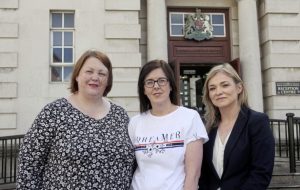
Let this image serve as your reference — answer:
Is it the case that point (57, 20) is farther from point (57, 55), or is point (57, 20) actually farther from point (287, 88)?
point (287, 88)

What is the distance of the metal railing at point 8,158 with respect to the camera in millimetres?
10206

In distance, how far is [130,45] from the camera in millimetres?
12531

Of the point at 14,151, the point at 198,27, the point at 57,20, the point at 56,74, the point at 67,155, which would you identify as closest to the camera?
the point at 67,155

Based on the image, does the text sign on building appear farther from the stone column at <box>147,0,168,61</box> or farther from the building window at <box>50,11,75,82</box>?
the building window at <box>50,11,75,82</box>

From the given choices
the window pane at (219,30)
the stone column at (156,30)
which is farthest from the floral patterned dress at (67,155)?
the window pane at (219,30)

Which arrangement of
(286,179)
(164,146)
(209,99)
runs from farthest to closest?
(286,179) < (209,99) < (164,146)

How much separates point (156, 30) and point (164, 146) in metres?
9.59

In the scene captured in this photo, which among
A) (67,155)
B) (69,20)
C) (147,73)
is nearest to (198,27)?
(69,20)

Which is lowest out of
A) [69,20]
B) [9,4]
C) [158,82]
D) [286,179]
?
[286,179]

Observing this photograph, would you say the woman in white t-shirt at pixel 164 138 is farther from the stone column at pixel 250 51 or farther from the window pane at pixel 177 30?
the window pane at pixel 177 30

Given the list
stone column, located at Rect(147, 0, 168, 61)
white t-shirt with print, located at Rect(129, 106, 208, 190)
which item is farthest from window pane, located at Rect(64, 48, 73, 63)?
white t-shirt with print, located at Rect(129, 106, 208, 190)

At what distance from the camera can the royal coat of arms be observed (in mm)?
13586

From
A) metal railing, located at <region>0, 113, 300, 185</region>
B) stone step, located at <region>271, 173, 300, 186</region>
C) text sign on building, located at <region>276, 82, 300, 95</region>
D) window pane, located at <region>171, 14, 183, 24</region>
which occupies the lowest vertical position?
stone step, located at <region>271, 173, 300, 186</region>

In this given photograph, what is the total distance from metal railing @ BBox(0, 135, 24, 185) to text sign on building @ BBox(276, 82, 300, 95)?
7420 mm
